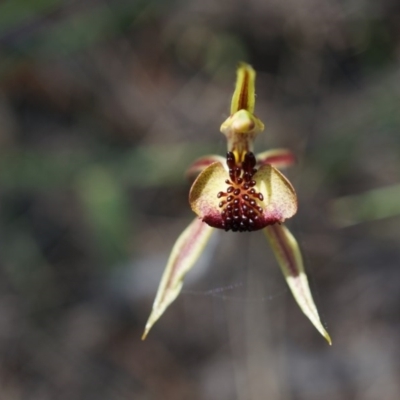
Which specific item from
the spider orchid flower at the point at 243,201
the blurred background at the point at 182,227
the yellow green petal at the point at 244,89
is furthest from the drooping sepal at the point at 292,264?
the blurred background at the point at 182,227

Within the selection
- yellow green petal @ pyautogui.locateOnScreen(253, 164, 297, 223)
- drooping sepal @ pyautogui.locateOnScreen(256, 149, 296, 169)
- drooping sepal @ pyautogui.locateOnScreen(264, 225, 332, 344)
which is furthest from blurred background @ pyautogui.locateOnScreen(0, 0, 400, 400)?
yellow green petal @ pyautogui.locateOnScreen(253, 164, 297, 223)

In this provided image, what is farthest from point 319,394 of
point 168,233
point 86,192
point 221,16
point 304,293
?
point 221,16

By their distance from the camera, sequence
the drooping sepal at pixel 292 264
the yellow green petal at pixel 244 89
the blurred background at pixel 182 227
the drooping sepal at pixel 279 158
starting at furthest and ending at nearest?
the blurred background at pixel 182 227 → the drooping sepal at pixel 279 158 → the drooping sepal at pixel 292 264 → the yellow green petal at pixel 244 89

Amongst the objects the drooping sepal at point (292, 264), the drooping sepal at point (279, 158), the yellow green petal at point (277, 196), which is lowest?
the drooping sepal at point (292, 264)

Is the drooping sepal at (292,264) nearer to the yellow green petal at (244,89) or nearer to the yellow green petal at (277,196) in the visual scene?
the yellow green petal at (277,196)

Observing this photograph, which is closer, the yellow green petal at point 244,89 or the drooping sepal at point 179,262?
A: the yellow green petal at point 244,89

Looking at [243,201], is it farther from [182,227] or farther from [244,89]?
[182,227]
